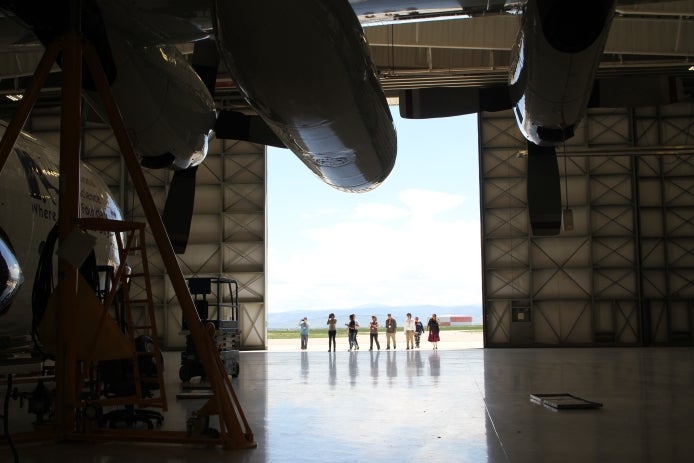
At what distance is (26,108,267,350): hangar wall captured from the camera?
3134 cm

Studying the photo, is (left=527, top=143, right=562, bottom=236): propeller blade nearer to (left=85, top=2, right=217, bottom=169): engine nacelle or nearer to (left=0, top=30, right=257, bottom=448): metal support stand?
(left=85, top=2, right=217, bottom=169): engine nacelle

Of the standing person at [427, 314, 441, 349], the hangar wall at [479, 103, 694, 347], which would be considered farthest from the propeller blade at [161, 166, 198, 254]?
the hangar wall at [479, 103, 694, 347]

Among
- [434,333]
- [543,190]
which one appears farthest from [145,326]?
[434,333]

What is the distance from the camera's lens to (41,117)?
32.2 metres

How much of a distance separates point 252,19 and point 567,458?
15.3ft

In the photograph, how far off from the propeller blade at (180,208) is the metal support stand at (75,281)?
4.81 ft

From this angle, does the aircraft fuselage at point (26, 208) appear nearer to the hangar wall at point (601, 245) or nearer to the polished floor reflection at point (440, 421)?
the polished floor reflection at point (440, 421)

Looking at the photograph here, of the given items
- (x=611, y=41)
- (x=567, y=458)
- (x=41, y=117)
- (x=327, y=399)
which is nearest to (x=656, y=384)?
(x=327, y=399)

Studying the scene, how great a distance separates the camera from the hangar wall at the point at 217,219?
3134cm

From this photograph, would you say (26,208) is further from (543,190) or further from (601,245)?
(601,245)

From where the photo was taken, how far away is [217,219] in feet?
105

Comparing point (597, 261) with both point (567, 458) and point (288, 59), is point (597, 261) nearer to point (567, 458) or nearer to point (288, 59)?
point (567, 458)

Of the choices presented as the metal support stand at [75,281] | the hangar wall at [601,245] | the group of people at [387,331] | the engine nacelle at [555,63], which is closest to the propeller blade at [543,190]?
the engine nacelle at [555,63]

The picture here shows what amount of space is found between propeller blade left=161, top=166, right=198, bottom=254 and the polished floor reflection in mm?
2310
